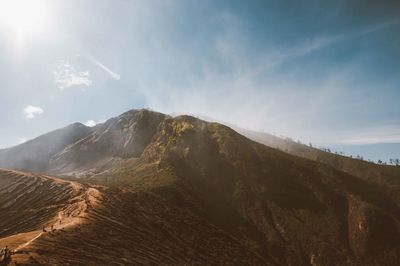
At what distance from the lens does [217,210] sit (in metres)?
114

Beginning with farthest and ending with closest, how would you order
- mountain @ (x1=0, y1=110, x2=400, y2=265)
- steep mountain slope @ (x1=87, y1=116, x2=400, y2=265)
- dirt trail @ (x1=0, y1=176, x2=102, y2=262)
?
steep mountain slope @ (x1=87, y1=116, x2=400, y2=265) < mountain @ (x1=0, y1=110, x2=400, y2=265) < dirt trail @ (x1=0, y1=176, x2=102, y2=262)

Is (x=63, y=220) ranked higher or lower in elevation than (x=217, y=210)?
lower

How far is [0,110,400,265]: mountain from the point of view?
5853 cm

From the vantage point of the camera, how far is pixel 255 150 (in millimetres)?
148875

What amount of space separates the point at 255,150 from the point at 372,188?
44.1m

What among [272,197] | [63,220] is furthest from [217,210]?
[63,220]

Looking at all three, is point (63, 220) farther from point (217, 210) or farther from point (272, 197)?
point (272, 197)

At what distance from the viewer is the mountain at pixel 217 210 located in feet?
192

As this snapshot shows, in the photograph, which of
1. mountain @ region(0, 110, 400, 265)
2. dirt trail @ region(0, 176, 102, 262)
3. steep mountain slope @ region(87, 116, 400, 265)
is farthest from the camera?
steep mountain slope @ region(87, 116, 400, 265)

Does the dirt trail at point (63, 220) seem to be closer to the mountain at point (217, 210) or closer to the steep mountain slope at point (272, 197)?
the mountain at point (217, 210)

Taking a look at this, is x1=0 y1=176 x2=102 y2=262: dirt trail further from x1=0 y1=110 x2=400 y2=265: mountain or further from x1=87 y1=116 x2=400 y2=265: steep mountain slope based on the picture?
x1=87 y1=116 x2=400 y2=265: steep mountain slope

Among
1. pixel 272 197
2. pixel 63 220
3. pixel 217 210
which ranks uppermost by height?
pixel 272 197

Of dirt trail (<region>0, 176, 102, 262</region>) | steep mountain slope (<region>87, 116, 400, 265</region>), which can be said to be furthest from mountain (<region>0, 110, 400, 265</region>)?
dirt trail (<region>0, 176, 102, 262</region>)

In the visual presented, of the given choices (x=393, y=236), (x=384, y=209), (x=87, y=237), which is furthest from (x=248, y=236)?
(x=87, y=237)
